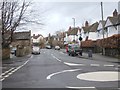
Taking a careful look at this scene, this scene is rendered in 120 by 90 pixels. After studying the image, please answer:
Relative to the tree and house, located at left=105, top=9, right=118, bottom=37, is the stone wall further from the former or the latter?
house, located at left=105, top=9, right=118, bottom=37

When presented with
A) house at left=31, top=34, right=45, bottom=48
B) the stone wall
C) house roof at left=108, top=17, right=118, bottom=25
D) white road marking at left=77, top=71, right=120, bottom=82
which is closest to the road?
white road marking at left=77, top=71, right=120, bottom=82

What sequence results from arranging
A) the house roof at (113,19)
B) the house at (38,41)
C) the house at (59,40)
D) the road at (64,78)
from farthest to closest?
1. the house at (38,41)
2. the house at (59,40)
3. the house roof at (113,19)
4. the road at (64,78)

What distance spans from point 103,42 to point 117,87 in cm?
3071

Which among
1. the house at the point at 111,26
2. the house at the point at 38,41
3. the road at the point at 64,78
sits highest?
the house at the point at 111,26

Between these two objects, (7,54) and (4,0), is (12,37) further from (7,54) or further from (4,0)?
(4,0)

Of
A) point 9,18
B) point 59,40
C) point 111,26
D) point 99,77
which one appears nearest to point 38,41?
point 59,40

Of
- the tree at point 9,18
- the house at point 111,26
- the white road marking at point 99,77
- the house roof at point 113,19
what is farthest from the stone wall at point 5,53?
the house roof at point 113,19

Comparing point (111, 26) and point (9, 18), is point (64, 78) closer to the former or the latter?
point (9, 18)

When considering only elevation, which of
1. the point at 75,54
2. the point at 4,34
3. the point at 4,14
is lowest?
the point at 75,54

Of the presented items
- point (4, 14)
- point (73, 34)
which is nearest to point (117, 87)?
point (4, 14)

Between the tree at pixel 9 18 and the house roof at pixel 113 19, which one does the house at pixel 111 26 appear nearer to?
the house roof at pixel 113 19

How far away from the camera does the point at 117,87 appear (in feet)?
35.8

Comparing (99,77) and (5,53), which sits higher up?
(5,53)

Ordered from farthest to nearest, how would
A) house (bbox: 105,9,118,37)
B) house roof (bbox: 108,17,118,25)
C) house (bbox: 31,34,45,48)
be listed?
1. house (bbox: 31,34,45,48)
2. house roof (bbox: 108,17,118,25)
3. house (bbox: 105,9,118,37)
